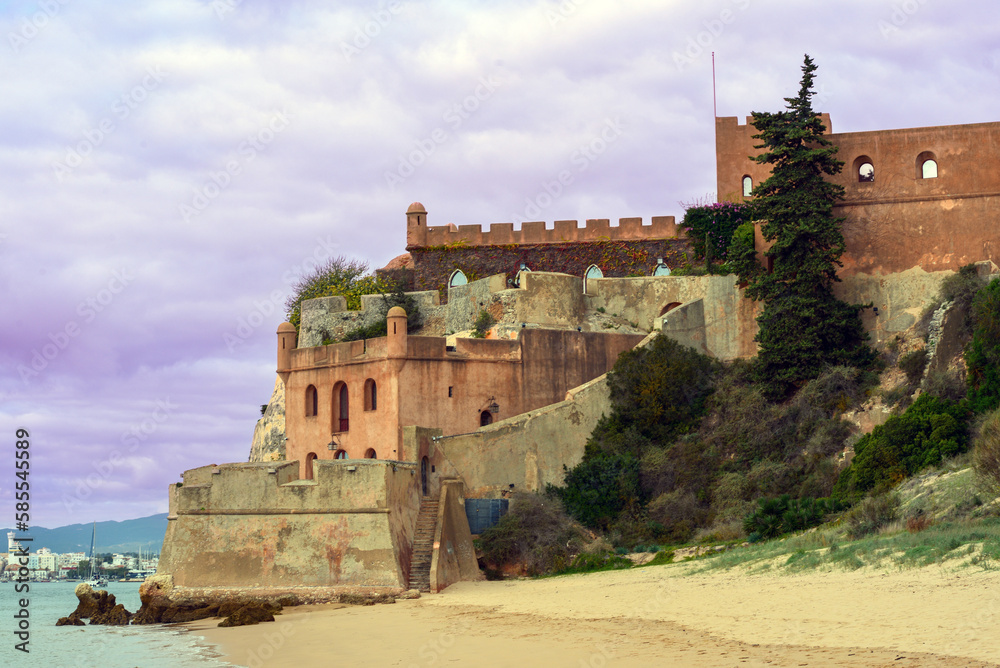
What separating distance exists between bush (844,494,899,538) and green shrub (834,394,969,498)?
81.8 inches

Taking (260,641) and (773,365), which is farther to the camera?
(773,365)

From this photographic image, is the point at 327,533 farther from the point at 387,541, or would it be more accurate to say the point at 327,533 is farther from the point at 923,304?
the point at 923,304

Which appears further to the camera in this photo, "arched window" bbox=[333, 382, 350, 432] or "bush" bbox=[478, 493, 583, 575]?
"arched window" bbox=[333, 382, 350, 432]

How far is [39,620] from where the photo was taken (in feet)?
112

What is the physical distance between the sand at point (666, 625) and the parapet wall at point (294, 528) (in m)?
1.21

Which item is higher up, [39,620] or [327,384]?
[327,384]

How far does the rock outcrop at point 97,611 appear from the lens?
28609 millimetres

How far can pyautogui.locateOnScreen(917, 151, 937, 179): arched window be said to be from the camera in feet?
107

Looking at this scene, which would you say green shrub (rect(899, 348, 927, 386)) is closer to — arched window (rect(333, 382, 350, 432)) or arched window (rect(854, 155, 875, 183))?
arched window (rect(854, 155, 875, 183))

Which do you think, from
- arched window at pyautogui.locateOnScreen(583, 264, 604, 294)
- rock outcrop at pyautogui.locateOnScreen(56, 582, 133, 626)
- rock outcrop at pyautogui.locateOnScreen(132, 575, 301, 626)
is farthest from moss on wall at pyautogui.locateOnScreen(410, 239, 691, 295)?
rock outcrop at pyautogui.locateOnScreen(132, 575, 301, 626)

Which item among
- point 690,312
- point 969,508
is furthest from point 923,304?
point 969,508

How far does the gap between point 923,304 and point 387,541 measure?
1544cm

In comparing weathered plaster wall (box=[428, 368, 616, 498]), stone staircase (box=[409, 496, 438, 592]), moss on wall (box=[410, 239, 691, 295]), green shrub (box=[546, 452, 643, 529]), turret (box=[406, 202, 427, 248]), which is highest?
turret (box=[406, 202, 427, 248])

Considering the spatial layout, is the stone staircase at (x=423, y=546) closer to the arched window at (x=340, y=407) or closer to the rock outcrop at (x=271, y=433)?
the arched window at (x=340, y=407)
